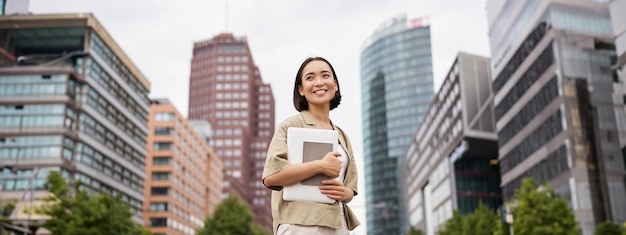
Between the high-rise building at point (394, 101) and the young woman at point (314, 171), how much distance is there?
583 ft

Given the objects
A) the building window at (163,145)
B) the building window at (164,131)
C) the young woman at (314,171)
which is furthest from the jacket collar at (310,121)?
the building window at (164,131)

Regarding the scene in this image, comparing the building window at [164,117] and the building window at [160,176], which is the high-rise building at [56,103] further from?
the building window at [164,117]

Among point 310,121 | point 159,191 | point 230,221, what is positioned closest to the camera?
point 310,121

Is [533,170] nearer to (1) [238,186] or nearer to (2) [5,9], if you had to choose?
(2) [5,9]

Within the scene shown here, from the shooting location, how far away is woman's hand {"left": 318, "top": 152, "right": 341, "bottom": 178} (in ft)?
11.8

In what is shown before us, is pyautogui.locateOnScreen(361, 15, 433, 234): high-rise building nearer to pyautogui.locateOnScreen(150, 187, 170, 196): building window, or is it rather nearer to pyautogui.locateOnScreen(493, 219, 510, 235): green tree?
pyautogui.locateOnScreen(150, 187, 170, 196): building window

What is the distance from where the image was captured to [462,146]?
75.2 m

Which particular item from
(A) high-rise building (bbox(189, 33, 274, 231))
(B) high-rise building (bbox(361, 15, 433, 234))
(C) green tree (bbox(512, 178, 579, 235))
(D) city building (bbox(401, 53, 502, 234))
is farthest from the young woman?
(B) high-rise building (bbox(361, 15, 433, 234))

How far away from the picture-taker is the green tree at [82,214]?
124ft

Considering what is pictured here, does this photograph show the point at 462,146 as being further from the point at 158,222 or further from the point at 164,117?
the point at 164,117

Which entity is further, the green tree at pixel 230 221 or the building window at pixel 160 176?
the building window at pixel 160 176

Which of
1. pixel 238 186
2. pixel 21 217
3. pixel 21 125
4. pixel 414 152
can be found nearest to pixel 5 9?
pixel 21 217

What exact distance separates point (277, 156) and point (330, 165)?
32 centimetres

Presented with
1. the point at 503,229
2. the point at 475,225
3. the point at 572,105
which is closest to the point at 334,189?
the point at 503,229
